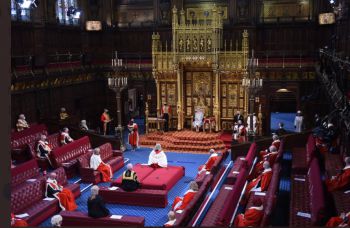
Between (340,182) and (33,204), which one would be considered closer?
(340,182)

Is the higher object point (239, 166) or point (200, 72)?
point (200, 72)

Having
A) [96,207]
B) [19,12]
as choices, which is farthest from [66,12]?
[96,207]

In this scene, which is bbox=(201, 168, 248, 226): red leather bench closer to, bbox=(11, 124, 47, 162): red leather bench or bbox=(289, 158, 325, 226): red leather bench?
bbox=(289, 158, 325, 226): red leather bench

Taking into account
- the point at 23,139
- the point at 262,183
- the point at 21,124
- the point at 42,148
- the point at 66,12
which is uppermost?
the point at 66,12

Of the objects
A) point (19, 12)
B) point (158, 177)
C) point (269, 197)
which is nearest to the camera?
point (269, 197)

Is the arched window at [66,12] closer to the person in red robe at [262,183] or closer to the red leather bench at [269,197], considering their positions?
the person in red robe at [262,183]

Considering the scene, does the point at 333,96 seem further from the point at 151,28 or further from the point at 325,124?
the point at 151,28

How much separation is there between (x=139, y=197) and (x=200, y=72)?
1102cm

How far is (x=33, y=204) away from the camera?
1079 centimetres

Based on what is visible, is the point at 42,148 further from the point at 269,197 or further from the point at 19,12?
the point at 269,197

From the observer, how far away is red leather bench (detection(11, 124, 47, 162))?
1489 centimetres

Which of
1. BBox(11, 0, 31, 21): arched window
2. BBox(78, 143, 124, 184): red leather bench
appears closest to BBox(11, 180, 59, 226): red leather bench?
BBox(78, 143, 124, 184): red leather bench

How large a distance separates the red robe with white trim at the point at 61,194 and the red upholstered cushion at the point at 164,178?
2357mm

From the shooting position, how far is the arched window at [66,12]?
22.2 m
